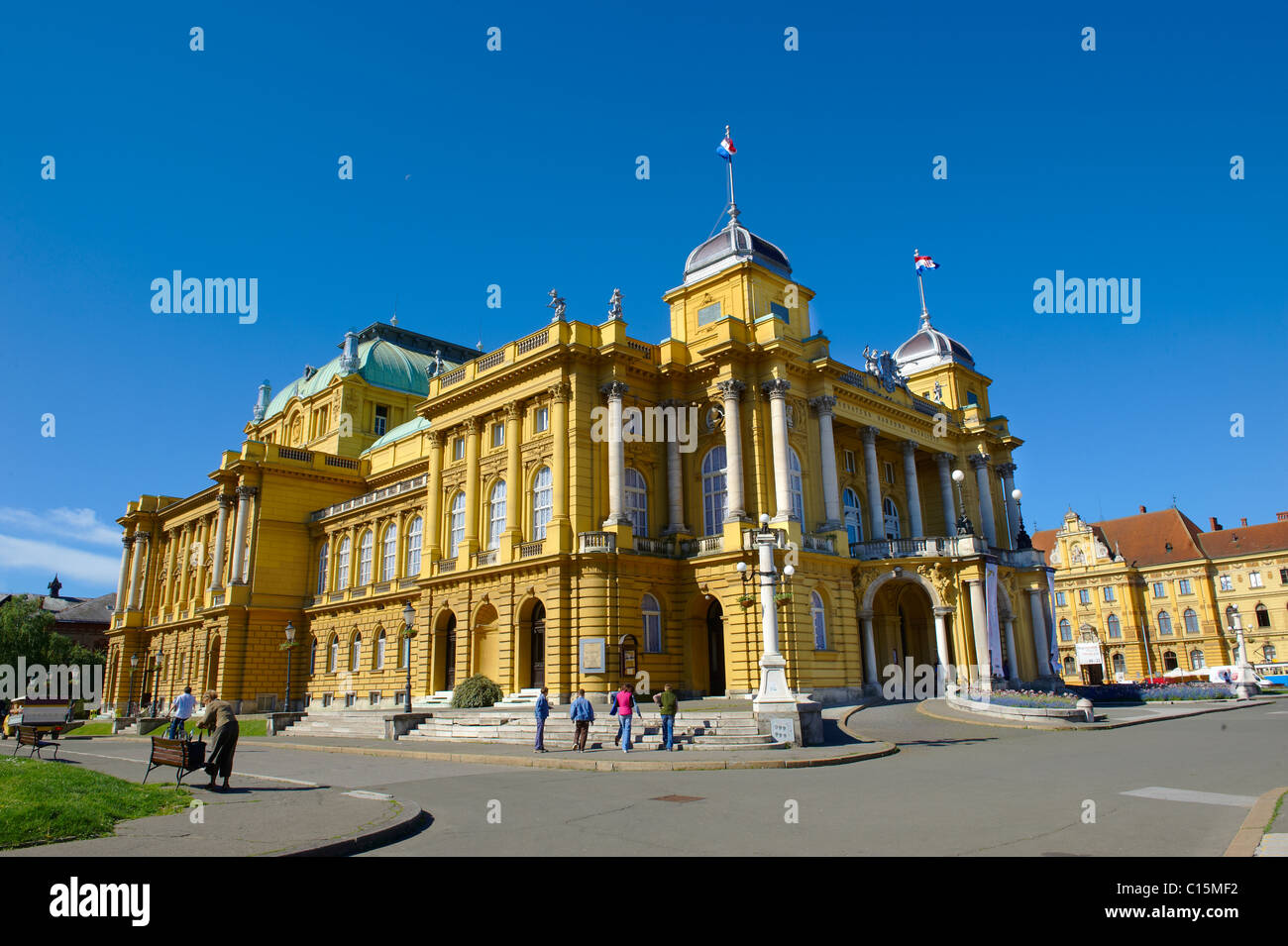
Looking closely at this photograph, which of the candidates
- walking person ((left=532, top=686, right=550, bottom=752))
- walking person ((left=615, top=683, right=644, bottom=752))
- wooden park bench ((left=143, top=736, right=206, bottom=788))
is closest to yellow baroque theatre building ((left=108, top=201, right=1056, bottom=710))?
walking person ((left=532, top=686, right=550, bottom=752))

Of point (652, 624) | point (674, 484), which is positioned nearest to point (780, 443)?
point (674, 484)

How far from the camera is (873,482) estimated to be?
39.0 m

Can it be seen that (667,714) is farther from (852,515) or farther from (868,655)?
(852,515)

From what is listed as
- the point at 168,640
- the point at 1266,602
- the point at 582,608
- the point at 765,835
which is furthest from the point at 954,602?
the point at 1266,602

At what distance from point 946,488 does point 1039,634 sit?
879cm

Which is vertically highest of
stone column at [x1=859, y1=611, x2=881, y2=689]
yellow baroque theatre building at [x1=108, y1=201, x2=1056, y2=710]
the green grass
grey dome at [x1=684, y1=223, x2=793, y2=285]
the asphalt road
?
grey dome at [x1=684, y1=223, x2=793, y2=285]

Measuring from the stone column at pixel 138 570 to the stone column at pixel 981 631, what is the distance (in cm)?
5816

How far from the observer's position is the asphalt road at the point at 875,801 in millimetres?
8766

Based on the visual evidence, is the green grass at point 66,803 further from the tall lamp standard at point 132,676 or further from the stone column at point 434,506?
the tall lamp standard at point 132,676

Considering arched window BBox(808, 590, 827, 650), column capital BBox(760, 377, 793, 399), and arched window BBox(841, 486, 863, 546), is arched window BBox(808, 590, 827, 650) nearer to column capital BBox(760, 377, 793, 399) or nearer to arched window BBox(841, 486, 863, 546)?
arched window BBox(841, 486, 863, 546)

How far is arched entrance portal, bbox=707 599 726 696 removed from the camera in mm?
34250

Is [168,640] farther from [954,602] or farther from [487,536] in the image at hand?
[954,602]

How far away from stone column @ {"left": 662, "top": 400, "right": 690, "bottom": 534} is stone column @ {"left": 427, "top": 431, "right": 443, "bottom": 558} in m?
11.4

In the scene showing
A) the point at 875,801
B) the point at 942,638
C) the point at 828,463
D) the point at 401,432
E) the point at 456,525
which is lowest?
the point at 875,801
